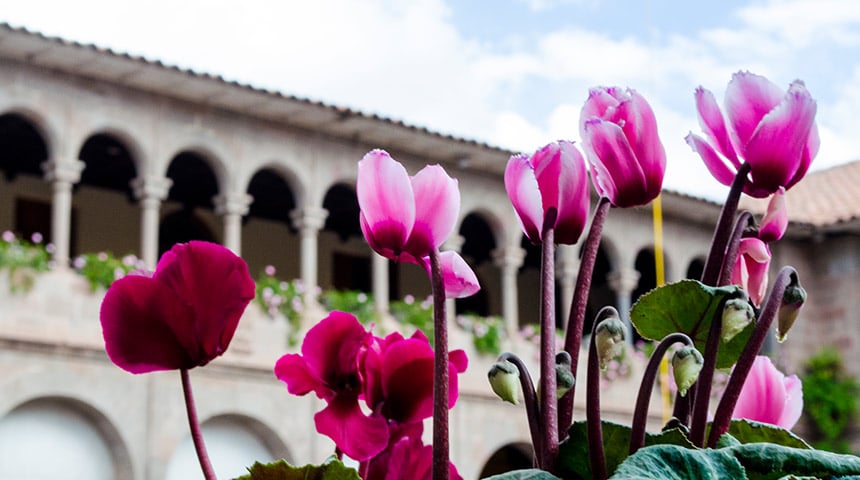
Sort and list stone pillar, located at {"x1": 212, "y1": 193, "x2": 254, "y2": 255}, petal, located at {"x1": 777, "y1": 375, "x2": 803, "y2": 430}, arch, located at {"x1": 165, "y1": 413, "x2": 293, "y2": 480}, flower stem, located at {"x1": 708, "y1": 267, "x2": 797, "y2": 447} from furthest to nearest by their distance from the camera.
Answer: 1. stone pillar, located at {"x1": 212, "y1": 193, "x2": 254, "y2": 255}
2. arch, located at {"x1": 165, "y1": 413, "x2": 293, "y2": 480}
3. petal, located at {"x1": 777, "y1": 375, "x2": 803, "y2": 430}
4. flower stem, located at {"x1": 708, "y1": 267, "x2": 797, "y2": 447}

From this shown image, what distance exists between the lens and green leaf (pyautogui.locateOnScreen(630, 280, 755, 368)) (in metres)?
0.91

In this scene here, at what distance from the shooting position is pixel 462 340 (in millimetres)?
16734

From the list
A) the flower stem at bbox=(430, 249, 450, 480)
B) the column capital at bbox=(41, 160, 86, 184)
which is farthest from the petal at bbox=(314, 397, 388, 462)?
the column capital at bbox=(41, 160, 86, 184)

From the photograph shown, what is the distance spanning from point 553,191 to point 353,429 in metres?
0.21

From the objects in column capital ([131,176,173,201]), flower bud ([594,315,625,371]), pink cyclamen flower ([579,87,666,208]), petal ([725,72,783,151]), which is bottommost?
flower bud ([594,315,625,371])

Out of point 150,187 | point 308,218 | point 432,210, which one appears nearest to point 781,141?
point 432,210

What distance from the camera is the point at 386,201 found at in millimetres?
982

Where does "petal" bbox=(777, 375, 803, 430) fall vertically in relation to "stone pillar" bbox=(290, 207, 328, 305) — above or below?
below

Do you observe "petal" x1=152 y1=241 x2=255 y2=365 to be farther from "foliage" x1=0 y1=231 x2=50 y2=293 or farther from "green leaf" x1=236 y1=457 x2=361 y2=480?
"foliage" x1=0 y1=231 x2=50 y2=293

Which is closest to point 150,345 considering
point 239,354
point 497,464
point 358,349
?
point 358,349

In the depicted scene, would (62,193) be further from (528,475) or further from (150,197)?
(528,475)


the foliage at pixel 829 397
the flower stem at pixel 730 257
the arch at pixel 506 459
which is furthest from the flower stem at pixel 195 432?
the arch at pixel 506 459

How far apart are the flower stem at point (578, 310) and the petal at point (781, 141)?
106 millimetres

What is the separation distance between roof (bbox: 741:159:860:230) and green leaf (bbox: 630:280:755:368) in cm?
1832
